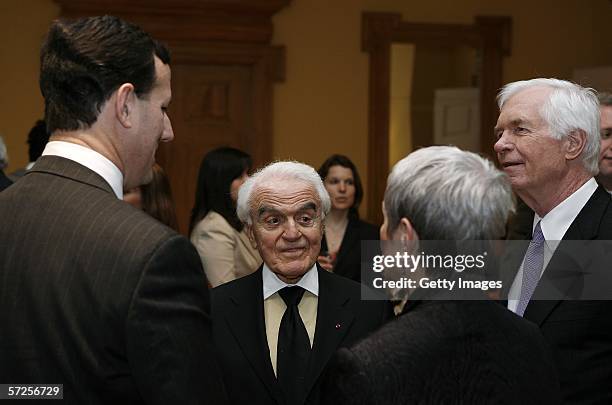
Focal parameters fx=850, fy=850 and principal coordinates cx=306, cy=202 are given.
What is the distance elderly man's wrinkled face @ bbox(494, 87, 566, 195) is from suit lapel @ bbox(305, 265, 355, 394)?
0.61 m

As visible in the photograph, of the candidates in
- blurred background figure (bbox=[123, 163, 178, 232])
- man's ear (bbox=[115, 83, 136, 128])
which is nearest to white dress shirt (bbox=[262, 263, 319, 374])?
man's ear (bbox=[115, 83, 136, 128])

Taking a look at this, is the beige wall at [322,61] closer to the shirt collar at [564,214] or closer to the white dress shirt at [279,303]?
the white dress shirt at [279,303]

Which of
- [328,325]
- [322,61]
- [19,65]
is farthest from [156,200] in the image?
[322,61]

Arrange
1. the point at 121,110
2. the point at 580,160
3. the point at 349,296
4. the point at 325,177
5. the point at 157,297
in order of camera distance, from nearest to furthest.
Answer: the point at 157,297 → the point at 121,110 → the point at 580,160 → the point at 349,296 → the point at 325,177

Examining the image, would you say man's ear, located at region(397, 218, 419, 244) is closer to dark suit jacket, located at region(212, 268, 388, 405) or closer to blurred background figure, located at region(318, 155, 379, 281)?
dark suit jacket, located at region(212, 268, 388, 405)

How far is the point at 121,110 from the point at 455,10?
259 inches

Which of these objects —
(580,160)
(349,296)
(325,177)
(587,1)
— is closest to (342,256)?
(325,177)

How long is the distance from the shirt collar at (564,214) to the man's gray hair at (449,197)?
2.02 feet

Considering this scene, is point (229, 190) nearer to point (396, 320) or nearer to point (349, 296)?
point (349, 296)

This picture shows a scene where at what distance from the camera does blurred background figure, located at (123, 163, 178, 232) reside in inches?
159

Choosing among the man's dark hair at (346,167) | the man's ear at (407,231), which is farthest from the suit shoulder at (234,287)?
the man's dark hair at (346,167)

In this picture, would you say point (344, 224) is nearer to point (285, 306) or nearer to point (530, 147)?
point (285, 306)

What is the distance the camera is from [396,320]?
1563 mm

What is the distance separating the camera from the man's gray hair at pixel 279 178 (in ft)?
8.80
